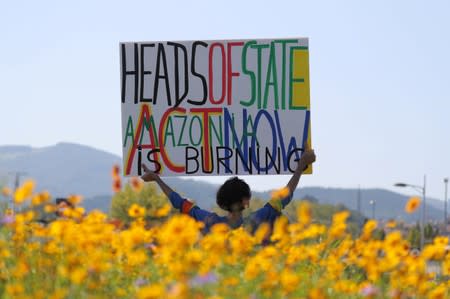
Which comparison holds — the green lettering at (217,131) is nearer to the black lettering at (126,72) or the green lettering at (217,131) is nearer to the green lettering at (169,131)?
the green lettering at (169,131)

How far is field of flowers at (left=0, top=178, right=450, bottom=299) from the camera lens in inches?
179

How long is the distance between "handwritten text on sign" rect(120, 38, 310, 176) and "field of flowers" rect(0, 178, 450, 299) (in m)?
3.45

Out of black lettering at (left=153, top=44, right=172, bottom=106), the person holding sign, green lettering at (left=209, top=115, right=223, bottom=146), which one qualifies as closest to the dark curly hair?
the person holding sign

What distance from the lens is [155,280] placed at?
538 centimetres

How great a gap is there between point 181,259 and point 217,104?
5.50 meters

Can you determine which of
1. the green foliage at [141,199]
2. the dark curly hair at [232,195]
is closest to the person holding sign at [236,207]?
the dark curly hair at [232,195]

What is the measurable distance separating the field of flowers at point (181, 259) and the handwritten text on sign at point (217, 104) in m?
3.45

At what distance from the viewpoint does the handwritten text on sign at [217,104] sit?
9781 millimetres

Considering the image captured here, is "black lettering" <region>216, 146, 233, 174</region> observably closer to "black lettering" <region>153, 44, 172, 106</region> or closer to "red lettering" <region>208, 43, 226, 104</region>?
"red lettering" <region>208, 43, 226, 104</region>

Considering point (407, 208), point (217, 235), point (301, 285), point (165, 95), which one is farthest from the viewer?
point (165, 95)

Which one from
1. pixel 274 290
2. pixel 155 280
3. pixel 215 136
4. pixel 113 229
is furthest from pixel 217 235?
pixel 215 136

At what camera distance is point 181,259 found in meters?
4.46

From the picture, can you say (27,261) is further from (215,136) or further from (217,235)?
(215,136)

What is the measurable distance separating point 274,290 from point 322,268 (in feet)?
5.67
